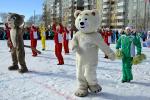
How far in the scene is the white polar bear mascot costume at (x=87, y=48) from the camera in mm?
7656

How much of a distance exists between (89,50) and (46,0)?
394ft

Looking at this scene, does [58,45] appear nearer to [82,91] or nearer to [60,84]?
[60,84]

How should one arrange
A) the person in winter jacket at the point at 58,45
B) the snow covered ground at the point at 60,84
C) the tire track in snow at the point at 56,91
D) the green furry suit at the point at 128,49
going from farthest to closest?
the person in winter jacket at the point at 58,45 < the green furry suit at the point at 128,49 < the snow covered ground at the point at 60,84 < the tire track in snow at the point at 56,91

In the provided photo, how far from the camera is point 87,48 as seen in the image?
25.3 feet

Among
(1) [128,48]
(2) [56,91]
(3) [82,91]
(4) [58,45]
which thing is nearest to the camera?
(3) [82,91]

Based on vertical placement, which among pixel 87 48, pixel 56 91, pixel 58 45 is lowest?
pixel 56 91

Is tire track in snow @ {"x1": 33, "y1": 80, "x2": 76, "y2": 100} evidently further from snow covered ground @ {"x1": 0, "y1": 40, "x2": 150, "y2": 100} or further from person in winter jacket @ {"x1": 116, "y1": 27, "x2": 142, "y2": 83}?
person in winter jacket @ {"x1": 116, "y1": 27, "x2": 142, "y2": 83}

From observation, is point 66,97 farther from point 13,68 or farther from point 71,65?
point 71,65

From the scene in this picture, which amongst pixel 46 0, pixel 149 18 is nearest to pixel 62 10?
pixel 46 0

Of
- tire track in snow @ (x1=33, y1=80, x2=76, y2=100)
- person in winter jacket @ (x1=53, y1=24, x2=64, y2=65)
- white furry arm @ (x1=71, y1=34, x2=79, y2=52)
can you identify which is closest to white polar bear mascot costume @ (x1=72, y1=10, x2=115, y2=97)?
white furry arm @ (x1=71, y1=34, x2=79, y2=52)

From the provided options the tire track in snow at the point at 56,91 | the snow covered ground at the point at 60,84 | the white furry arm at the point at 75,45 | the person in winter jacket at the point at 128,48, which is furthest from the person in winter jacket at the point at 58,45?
the white furry arm at the point at 75,45

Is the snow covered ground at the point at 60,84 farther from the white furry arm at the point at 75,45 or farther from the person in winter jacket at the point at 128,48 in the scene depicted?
the white furry arm at the point at 75,45

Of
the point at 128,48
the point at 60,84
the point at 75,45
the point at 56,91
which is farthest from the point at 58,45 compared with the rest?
the point at 75,45

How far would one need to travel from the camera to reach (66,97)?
7586 millimetres
